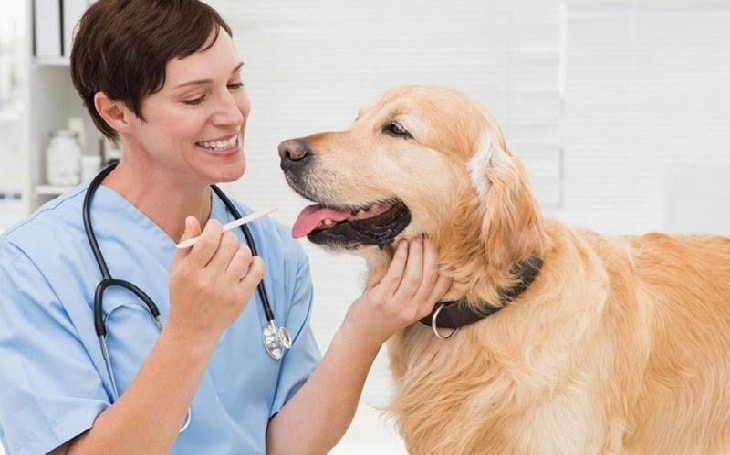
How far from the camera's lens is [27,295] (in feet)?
4.75

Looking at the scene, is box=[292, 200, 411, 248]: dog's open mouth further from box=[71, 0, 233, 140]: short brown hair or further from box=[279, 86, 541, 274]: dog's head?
box=[71, 0, 233, 140]: short brown hair

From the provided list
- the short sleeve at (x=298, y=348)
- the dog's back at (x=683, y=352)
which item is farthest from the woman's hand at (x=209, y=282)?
the dog's back at (x=683, y=352)

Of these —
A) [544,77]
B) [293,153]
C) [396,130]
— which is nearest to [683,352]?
[396,130]

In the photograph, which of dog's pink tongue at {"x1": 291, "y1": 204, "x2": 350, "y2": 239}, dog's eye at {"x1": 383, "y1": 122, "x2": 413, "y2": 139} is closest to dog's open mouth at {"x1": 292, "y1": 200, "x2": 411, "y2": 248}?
dog's pink tongue at {"x1": 291, "y1": 204, "x2": 350, "y2": 239}

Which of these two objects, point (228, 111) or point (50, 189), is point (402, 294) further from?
point (50, 189)

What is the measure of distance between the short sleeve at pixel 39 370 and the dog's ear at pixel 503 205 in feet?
2.13

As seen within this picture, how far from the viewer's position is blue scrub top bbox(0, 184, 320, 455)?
4.65ft

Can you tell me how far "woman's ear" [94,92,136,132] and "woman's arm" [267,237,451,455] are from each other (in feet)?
1.57

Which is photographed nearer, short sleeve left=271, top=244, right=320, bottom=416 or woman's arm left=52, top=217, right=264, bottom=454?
woman's arm left=52, top=217, right=264, bottom=454

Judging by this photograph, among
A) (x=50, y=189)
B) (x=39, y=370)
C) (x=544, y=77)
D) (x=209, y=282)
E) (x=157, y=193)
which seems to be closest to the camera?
(x=209, y=282)

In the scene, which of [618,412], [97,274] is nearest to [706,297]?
[618,412]

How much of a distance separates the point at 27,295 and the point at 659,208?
11.0 ft

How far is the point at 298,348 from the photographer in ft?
5.82

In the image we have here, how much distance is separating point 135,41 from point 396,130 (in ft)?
1.44
